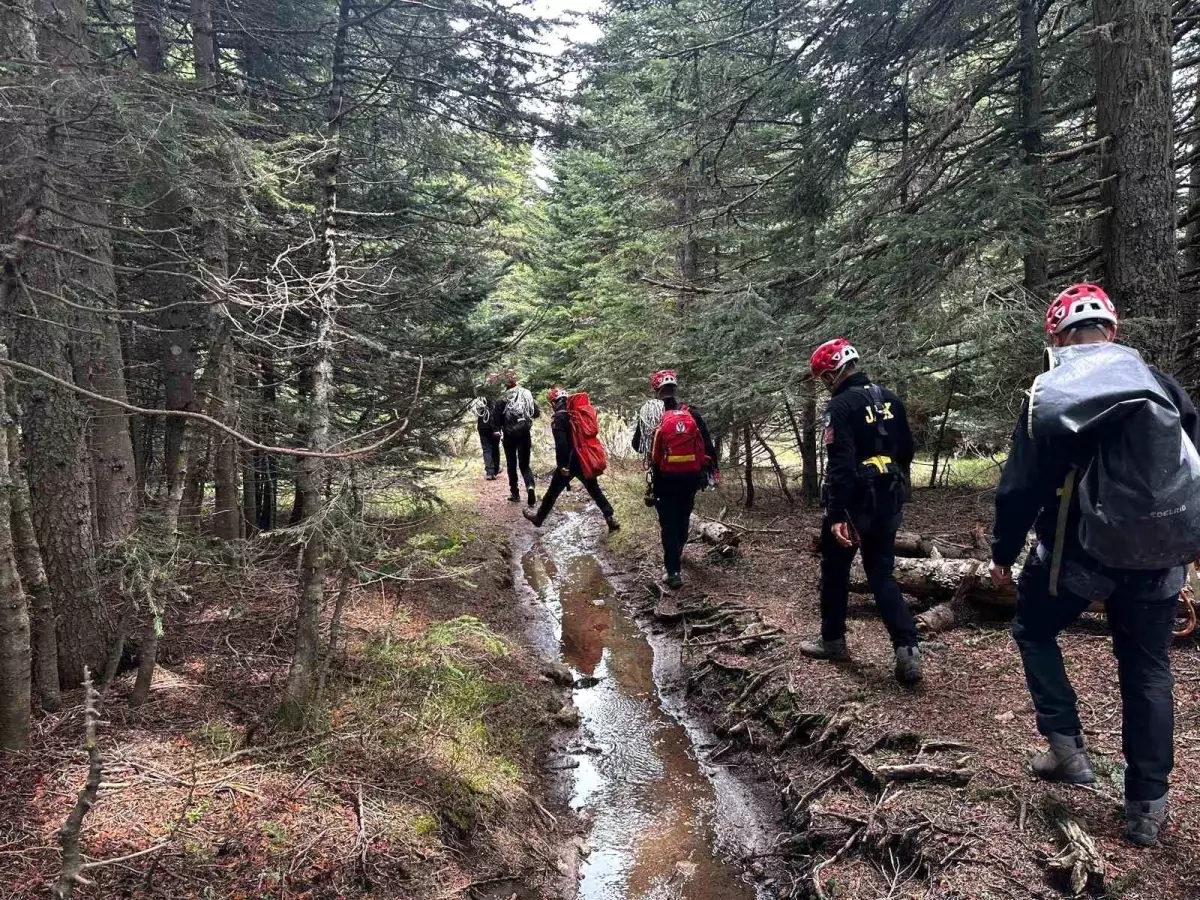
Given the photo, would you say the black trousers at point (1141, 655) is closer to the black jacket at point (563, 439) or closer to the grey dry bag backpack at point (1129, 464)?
the grey dry bag backpack at point (1129, 464)

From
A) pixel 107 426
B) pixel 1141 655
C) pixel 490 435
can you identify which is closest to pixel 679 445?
pixel 1141 655

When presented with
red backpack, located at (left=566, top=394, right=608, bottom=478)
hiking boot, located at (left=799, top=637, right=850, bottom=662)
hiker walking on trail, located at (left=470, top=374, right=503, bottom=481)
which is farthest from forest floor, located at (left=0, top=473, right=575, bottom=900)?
hiker walking on trail, located at (left=470, top=374, right=503, bottom=481)

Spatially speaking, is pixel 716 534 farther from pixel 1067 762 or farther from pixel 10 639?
pixel 10 639

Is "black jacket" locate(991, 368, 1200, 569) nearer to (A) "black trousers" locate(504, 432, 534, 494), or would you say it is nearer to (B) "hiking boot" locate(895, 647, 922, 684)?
(B) "hiking boot" locate(895, 647, 922, 684)

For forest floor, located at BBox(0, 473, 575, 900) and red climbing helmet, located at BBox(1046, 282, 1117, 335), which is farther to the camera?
red climbing helmet, located at BBox(1046, 282, 1117, 335)

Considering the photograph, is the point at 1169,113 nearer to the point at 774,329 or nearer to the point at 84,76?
the point at 774,329

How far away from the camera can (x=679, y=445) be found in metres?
7.60

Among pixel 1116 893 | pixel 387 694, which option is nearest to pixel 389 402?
pixel 387 694

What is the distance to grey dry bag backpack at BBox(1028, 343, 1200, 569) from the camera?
2.79 m

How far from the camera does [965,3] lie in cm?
668

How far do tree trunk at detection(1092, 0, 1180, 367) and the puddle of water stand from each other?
510cm

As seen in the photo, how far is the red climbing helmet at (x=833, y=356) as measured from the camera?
4.94 m

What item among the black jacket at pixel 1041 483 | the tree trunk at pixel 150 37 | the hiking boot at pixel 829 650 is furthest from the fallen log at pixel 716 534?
the tree trunk at pixel 150 37

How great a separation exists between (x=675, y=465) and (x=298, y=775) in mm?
4892
